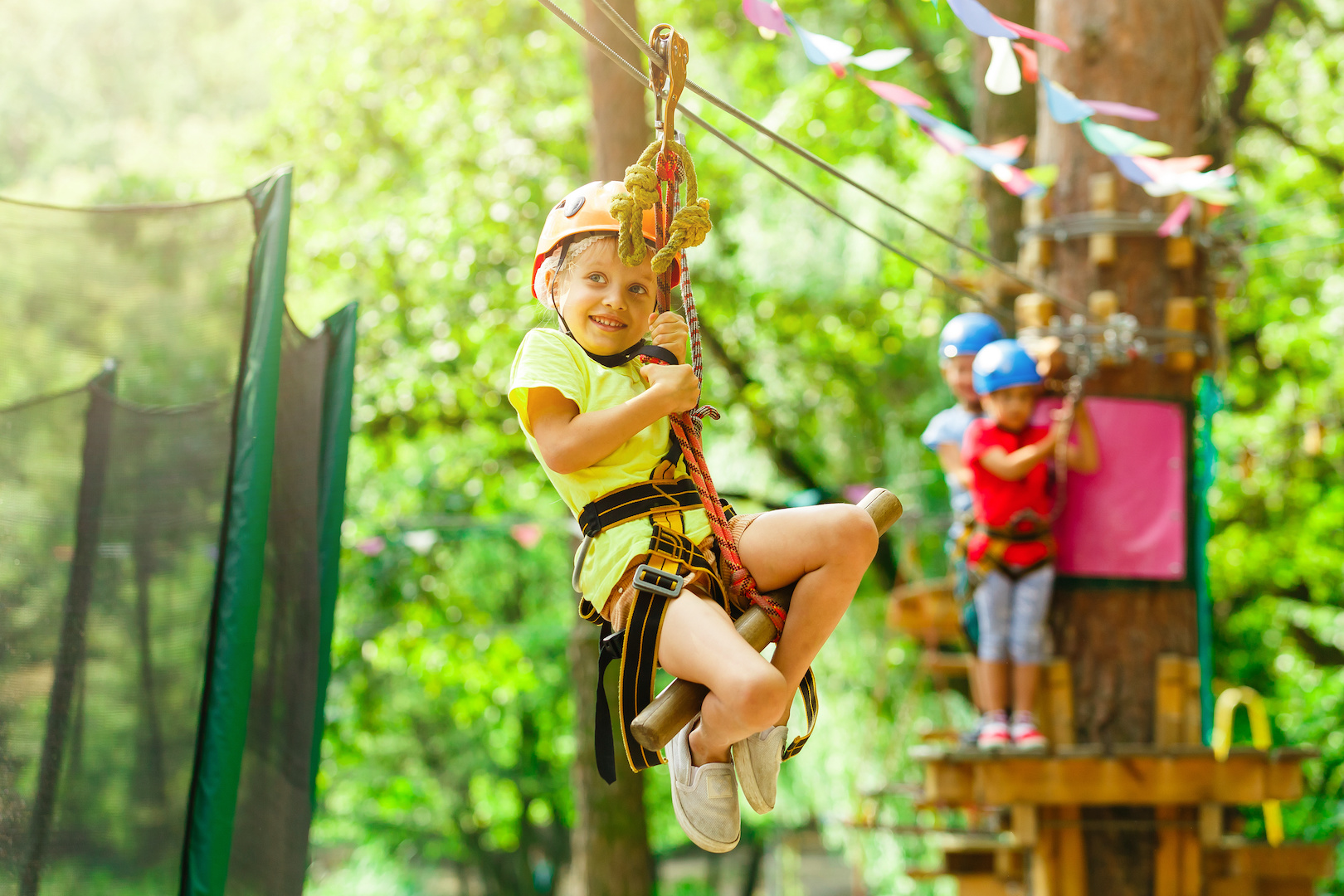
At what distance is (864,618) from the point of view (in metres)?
10.4

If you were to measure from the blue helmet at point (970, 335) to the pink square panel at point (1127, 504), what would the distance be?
16.9 inches

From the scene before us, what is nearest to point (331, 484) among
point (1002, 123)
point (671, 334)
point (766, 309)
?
point (671, 334)

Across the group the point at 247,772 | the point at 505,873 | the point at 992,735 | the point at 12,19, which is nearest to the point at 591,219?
the point at 247,772

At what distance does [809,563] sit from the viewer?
2455 mm

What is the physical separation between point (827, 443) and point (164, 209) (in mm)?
8191

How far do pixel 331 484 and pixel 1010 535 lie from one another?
105 inches

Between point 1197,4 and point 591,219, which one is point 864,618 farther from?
point 591,219

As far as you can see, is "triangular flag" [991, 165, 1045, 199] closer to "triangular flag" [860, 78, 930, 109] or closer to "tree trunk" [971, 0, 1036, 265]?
"triangular flag" [860, 78, 930, 109]

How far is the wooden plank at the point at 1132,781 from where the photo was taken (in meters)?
4.72

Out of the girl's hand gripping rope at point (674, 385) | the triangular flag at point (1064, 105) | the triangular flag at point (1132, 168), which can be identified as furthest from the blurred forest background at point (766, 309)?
the girl's hand gripping rope at point (674, 385)

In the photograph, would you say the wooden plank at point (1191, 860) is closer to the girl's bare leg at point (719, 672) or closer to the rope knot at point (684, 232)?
the girl's bare leg at point (719, 672)

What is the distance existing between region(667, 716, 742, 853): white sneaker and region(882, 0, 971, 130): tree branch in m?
8.80

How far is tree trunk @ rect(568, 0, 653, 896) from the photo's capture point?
21.2 ft

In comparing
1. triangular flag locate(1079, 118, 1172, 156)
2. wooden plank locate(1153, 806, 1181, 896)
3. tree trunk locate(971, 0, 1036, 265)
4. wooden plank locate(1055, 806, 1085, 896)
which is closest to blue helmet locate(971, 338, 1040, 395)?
triangular flag locate(1079, 118, 1172, 156)
